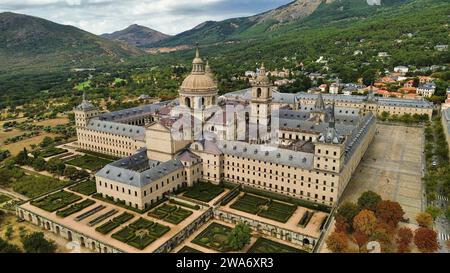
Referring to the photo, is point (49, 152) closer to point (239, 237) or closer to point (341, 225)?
point (239, 237)

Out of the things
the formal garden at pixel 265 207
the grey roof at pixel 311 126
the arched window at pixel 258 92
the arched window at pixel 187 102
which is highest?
the arched window at pixel 258 92

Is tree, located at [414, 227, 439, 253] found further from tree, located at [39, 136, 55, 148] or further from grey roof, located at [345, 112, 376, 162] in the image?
tree, located at [39, 136, 55, 148]

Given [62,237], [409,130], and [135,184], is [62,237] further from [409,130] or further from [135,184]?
[409,130]

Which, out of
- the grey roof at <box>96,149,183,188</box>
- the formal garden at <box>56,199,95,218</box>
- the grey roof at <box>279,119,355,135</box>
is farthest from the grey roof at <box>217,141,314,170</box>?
the formal garden at <box>56,199,95,218</box>

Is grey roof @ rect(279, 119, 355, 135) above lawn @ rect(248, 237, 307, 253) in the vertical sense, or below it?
above

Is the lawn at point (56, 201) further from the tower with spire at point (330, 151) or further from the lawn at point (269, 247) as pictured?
the tower with spire at point (330, 151)

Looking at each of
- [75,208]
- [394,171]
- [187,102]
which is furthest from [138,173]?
Result: [394,171]

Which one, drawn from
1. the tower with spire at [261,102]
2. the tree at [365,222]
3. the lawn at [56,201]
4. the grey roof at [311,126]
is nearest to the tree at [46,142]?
the lawn at [56,201]
